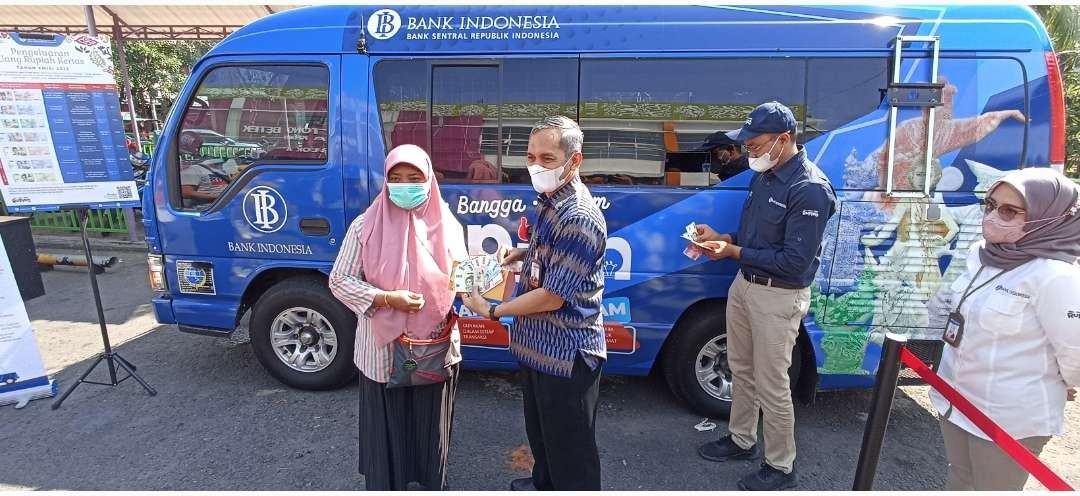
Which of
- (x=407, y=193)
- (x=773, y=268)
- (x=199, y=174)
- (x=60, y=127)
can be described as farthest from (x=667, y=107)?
(x=60, y=127)

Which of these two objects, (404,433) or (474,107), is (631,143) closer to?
(474,107)

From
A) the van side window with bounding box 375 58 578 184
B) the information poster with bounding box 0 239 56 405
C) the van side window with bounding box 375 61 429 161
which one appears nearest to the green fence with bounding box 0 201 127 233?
the information poster with bounding box 0 239 56 405

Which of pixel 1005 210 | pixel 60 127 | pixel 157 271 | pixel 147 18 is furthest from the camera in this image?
pixel 147 18

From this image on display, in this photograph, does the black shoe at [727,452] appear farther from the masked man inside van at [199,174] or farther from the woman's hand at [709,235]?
the masked man inside van at [199,174]

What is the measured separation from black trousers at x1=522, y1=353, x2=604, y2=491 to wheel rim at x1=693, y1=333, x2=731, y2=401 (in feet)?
4.60

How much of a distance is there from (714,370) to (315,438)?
2.51 m

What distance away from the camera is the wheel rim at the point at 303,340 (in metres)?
3.67

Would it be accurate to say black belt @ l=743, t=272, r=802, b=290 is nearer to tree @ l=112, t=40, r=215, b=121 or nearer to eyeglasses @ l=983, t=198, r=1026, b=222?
eyeglasses @ l=983, t=198, r=1026, b=222

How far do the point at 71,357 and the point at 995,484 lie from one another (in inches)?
237

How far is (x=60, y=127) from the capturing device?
11.6ft

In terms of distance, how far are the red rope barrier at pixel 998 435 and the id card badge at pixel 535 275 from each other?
1.25 metres

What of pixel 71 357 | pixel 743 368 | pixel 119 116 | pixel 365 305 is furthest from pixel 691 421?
pixel 71 357

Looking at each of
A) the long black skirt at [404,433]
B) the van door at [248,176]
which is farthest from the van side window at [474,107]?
the long black skirt at [404,433]

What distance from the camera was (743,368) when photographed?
2.88 m
